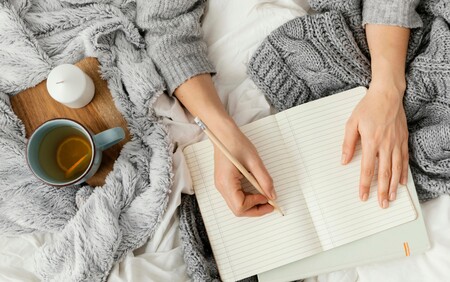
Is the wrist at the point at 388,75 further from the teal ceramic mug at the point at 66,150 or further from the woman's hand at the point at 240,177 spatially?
the teal ceramic mug at the point at 66,150

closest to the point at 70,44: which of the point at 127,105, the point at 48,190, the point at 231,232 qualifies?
the point at 127,105

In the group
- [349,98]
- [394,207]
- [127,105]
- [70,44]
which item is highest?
[70,44]

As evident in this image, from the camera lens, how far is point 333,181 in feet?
2.43

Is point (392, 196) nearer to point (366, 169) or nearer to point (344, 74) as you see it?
point (366, 169)

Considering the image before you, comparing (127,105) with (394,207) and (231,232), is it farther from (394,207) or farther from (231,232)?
(394,207)

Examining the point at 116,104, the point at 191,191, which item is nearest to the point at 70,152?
the point at 116,104

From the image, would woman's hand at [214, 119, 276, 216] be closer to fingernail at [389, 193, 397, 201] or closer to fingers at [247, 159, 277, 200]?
fingers at [247, 159, 277, 200]

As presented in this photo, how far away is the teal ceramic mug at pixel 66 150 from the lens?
672mm

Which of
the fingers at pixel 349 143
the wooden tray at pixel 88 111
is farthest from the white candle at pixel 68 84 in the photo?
the fingers at pixel 349 143

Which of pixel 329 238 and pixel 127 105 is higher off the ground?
pixel 127 105

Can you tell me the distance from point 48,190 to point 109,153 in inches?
4.9

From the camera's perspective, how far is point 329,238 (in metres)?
0.73

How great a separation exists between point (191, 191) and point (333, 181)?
25 cm

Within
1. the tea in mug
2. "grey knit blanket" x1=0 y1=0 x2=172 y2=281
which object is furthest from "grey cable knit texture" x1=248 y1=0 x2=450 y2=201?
the tea in mug
